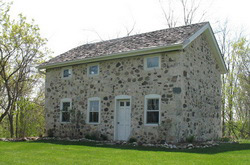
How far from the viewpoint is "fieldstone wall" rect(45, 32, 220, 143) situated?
13016 millimetres

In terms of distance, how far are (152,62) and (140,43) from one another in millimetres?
1573

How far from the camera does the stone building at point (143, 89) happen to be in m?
13.1

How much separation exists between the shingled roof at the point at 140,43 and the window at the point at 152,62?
1.94 feet

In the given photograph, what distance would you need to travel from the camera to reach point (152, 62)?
1391 cm

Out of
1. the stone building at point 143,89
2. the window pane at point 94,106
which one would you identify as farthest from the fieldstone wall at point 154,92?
the window pane at point 94,106

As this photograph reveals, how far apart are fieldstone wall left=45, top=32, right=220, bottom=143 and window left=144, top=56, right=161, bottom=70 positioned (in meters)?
0.20

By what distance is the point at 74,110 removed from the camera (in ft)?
54.1

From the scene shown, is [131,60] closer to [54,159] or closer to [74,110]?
[74,110]

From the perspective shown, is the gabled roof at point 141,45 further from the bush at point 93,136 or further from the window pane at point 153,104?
the bush at point 93,136

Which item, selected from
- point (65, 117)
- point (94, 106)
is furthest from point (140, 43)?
point (65, 117)

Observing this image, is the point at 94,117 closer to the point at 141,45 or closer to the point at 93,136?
the point at 93,136

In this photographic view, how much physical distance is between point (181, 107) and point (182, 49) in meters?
2.53

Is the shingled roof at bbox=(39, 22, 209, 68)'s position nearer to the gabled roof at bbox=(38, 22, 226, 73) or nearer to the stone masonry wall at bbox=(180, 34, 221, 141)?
the gabled roof at bbox=(38, 22, 226, 73)

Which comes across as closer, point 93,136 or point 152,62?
point 152,62
